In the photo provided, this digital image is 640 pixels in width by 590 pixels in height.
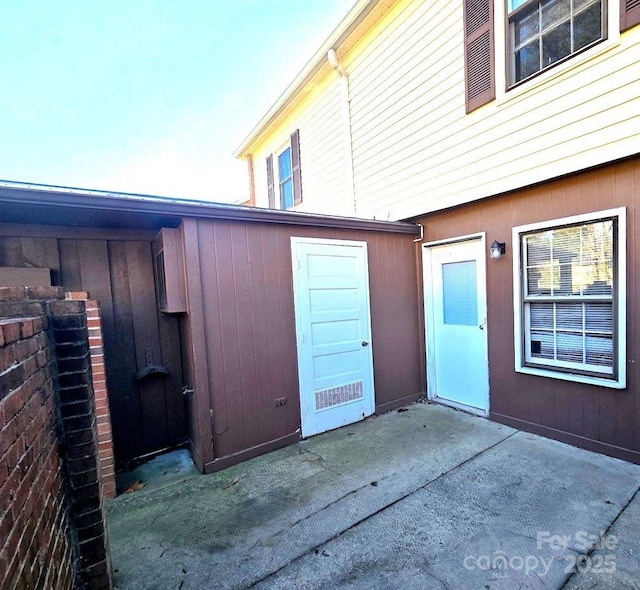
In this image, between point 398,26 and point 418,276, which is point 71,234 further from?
point 398,26

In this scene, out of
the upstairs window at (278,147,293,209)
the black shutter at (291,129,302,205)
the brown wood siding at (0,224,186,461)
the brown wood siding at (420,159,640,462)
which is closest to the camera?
the brown wood siding at (420,159,640,462)

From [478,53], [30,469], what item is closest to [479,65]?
[478,53]

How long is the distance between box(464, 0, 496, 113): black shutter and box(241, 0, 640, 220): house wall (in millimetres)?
68

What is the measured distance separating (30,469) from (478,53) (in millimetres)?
4767

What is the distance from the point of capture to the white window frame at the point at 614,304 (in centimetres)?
281

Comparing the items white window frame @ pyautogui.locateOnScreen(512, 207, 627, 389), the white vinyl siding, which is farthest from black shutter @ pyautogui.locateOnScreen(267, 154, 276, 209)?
white window frame @ pyautogui.locateOnScreen(512, 207, 627, 389)

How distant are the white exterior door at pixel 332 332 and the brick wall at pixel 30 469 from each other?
242cm

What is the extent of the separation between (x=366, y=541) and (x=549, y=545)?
1075mm

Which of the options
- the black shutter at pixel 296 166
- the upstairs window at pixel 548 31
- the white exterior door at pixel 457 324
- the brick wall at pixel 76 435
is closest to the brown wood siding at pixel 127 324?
the brick wall at pixel 76 435

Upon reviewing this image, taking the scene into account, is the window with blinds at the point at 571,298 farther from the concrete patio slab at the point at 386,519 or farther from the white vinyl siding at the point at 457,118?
the concrete patio slab at the point at 386,519

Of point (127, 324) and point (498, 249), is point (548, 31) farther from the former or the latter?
point (127, 324)

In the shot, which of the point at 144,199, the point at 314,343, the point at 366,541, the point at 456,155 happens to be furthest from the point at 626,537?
the point at 144,199

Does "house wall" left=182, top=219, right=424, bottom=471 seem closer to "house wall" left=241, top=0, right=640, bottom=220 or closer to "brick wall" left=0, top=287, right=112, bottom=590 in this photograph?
"brick wall" left=0, top=287, right=112, bottom=590

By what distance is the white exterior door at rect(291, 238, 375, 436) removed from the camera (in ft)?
11.9
